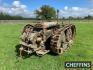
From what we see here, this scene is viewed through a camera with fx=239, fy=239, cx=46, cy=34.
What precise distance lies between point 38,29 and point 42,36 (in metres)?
0.64

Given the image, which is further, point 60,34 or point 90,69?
point 60,34

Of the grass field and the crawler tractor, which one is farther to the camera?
the crawler tractor

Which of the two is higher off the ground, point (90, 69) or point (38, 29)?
point (38, 29)

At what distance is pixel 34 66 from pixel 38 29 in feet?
8.19

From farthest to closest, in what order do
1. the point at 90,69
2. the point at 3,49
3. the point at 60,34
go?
the point at 3,49
the point at 60,34
the point at 90,69

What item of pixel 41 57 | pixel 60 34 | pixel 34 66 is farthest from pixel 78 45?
pixel 34 66

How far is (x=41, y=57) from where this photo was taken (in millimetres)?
12047

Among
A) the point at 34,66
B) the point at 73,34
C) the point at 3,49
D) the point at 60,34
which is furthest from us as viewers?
the point at 73,34

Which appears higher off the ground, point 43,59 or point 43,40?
point 43,40

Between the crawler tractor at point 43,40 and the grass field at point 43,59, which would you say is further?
the crawler tractor at point 43,40

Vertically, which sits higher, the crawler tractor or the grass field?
the crawler tractor

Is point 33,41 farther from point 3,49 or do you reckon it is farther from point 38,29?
point 3,49

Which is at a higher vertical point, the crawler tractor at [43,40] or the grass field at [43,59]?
the crawler tractor at [43,40]

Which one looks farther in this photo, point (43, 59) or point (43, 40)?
point (43, 40)
